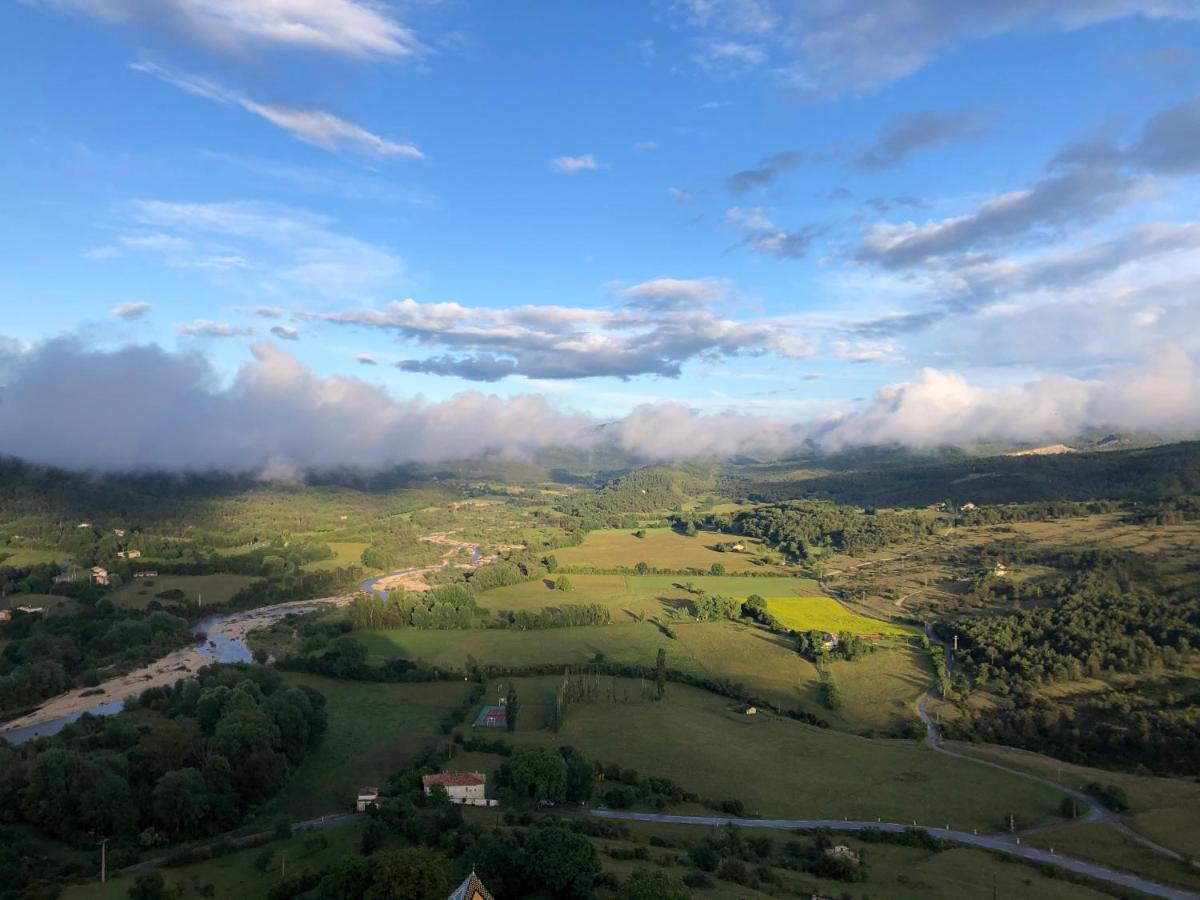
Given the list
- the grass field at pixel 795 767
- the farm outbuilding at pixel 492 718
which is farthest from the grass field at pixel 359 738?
the grass field at pixel 795 767

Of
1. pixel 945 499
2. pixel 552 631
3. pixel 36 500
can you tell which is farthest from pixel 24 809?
pixel 945 499

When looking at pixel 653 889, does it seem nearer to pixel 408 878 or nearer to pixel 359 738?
pixel 408 878

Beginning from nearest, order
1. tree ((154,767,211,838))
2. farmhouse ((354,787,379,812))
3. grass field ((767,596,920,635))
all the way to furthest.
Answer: tree ((154,767,211,838)) < farmhouse ((354,787,379,812)) < grass field ((767,596,920,635))

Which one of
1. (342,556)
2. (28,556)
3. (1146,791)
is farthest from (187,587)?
(1146,791)

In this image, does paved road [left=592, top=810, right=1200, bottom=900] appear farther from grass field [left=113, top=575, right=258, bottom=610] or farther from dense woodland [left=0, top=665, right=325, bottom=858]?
grass field [left=113, top=575, right=258, bottom=610]

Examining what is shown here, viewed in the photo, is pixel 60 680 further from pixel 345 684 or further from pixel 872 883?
pixel 872 883

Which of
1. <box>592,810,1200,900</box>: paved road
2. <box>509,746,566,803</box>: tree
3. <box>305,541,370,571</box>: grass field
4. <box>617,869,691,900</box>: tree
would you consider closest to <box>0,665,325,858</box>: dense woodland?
<box>509,746,566,803</box>: tree

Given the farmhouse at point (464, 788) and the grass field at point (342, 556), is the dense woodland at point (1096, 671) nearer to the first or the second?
the farmhouse at point (464, 788)
